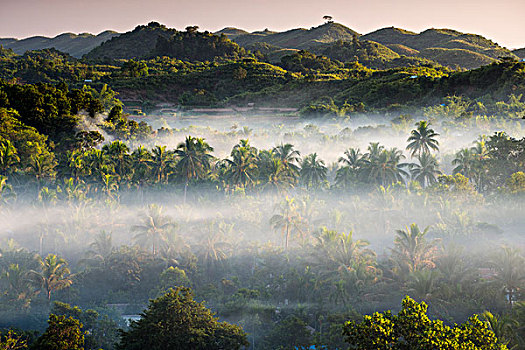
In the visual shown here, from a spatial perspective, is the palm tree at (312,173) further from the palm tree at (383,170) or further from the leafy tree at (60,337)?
the leafy tree at (60,337)

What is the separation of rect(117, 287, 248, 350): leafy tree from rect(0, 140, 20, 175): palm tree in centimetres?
6075

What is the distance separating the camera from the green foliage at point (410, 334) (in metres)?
30.8

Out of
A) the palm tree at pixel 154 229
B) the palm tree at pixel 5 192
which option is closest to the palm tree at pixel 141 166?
the palm tree at pixel 154 229

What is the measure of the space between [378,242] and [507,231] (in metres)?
20.2

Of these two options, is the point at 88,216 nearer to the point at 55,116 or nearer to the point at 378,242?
the point at 55,116

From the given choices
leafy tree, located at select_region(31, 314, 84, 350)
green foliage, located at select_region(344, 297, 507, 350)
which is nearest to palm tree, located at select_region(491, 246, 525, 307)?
green foliage, located at select_region(344, 297, 507, 350)

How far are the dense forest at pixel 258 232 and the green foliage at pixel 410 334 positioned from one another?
0.39 ft

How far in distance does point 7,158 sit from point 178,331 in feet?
214

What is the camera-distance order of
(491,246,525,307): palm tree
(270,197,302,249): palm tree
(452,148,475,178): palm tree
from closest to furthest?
(491,246,525,307): palm tree → (270,197,302,249): palm tree → (452,148,475,178): palm tree

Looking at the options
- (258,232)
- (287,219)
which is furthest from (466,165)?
(258,232)

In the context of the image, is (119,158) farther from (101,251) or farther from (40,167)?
(101,251)

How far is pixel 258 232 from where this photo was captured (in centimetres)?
9488

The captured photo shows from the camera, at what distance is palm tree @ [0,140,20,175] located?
310 ft

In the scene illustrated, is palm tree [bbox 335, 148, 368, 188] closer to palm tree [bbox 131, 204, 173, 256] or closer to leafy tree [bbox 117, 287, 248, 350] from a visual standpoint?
palm tree [bbox 131, 204, 173, 256]
